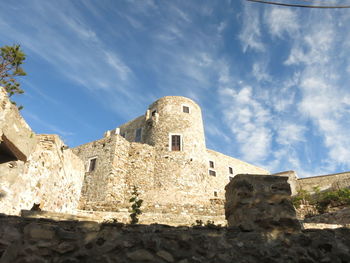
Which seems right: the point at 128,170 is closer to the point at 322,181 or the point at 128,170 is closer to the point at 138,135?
the point at 138,135

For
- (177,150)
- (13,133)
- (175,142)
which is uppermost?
(175,142)

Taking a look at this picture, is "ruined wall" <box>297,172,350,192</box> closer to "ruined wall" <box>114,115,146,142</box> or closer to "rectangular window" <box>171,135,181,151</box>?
"rectangular window" <box>171,135,181,151</box>

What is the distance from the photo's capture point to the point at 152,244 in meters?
2.78

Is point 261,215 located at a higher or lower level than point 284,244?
higher

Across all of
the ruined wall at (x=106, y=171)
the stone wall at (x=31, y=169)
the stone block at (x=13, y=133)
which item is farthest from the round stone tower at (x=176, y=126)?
the stone block at (x=13, y=133)

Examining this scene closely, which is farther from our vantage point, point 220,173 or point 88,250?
point 220,173

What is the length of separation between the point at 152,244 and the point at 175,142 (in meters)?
17.5

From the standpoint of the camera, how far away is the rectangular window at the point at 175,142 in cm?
2008

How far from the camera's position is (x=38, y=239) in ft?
8.45

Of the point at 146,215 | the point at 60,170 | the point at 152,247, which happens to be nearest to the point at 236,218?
the point at 152,247

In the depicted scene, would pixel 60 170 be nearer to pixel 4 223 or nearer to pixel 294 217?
pixel 4 223

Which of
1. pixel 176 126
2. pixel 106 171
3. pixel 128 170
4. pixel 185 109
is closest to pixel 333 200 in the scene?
pixel 176 126

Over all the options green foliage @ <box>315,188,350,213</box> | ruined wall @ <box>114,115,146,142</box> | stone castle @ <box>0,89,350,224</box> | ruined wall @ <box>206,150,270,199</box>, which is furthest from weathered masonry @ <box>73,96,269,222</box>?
ruined wall @ <box>206,150,270,199</box>

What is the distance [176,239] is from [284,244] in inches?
54.2
